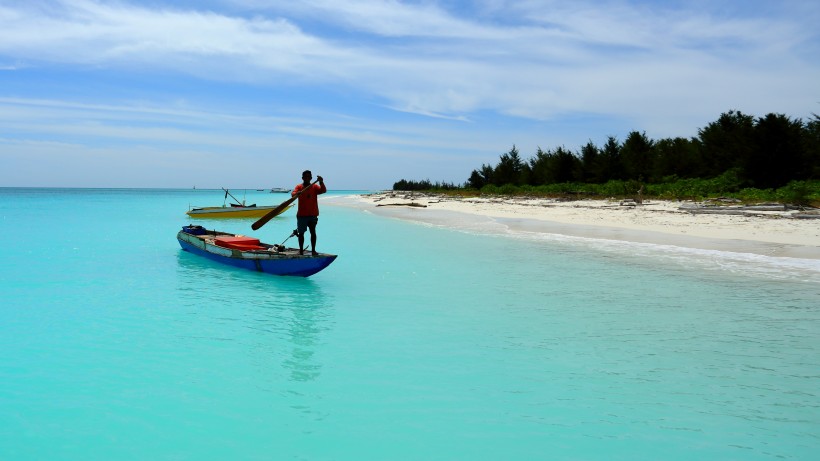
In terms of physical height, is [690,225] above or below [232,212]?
above

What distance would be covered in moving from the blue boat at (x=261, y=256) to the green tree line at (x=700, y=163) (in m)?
25.6

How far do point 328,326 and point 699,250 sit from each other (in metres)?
13.8

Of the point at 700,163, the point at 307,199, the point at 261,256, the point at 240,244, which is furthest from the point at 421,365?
the point at 700,163

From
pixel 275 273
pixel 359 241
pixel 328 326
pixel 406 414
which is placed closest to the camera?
pixel 406 414

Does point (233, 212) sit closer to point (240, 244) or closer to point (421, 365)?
point (240, 244)

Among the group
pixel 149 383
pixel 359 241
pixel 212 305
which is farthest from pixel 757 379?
pixel 359 241

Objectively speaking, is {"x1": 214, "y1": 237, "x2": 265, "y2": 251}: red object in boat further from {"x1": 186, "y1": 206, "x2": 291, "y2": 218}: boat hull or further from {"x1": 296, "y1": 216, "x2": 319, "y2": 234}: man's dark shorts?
{"x1": 186, "y1": 206, "x2": 291, "y2": 218}: boat hull

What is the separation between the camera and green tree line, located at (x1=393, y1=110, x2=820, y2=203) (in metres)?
36.3

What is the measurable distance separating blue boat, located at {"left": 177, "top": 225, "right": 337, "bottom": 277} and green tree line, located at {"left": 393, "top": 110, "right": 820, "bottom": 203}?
83.9 ft

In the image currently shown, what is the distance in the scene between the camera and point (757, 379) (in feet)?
23.8

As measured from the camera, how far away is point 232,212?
127 ft

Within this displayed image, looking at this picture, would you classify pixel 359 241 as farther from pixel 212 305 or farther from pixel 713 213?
pixel 713 213

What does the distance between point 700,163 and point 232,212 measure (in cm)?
3686

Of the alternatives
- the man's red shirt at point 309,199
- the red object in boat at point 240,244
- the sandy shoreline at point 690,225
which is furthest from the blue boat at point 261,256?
the sandy shoreline at point 690,225
